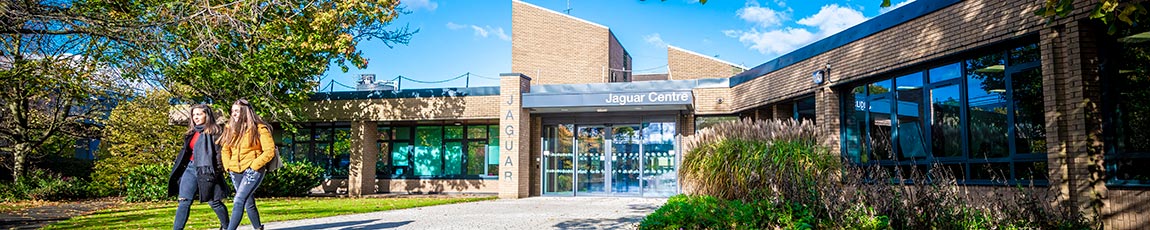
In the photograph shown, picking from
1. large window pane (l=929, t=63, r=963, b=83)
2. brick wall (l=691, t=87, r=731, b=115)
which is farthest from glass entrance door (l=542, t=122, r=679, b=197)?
large window pane (l=929, t=63, r=963, b=83)

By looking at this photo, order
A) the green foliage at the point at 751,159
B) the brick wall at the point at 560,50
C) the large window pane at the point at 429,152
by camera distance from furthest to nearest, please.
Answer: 1. the brick wall at the point at 560,50
2. the large window pane at the point at 429,152
3. the green foliage at the point at 751,159

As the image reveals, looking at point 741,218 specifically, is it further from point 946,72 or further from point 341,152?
point 341,152

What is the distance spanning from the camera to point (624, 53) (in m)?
27.6

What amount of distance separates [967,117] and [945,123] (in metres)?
0.46

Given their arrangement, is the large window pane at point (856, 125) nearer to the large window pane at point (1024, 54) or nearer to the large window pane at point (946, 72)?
the large window pane at point (946, 72)

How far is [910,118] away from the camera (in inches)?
424

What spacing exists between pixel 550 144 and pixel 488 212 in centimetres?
708

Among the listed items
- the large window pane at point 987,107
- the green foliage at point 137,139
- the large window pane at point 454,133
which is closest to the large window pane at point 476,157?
the large window pane at point 454,133

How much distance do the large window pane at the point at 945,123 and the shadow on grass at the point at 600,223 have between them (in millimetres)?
4188

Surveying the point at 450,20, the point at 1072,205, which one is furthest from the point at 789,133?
the point at 450,20

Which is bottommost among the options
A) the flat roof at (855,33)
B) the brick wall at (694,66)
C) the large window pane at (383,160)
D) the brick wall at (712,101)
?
the large window pane at (383,160)

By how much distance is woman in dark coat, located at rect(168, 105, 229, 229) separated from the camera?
638 centimetres

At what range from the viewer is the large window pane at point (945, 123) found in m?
9.73

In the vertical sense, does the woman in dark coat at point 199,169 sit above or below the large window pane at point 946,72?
below
